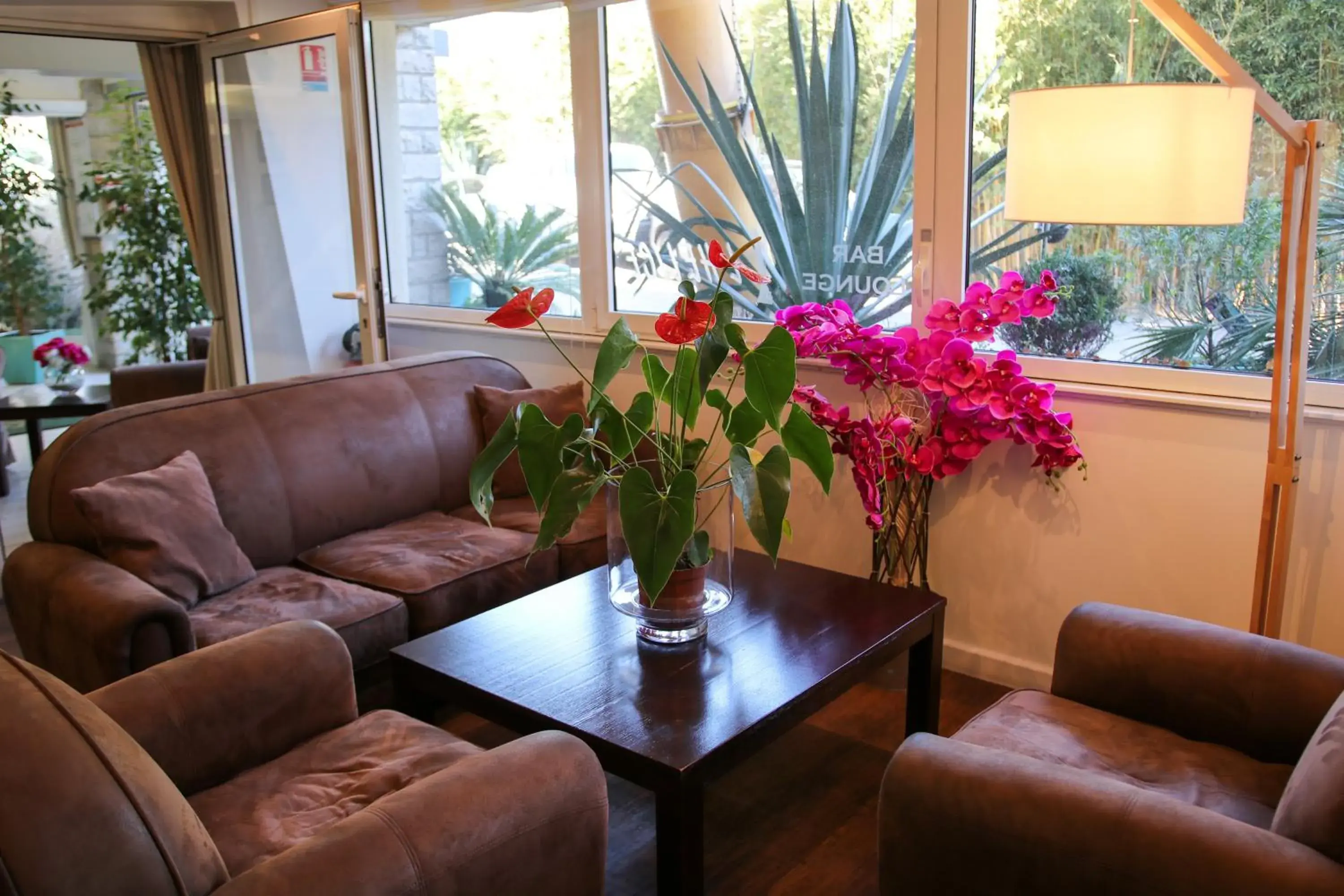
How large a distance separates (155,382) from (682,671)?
11.8 feet

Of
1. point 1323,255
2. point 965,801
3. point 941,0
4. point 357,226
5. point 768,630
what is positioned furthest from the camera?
point 357,226

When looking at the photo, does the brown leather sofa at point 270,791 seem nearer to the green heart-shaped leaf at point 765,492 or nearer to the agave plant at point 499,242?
the green heart-shaped leaf at point 765,492

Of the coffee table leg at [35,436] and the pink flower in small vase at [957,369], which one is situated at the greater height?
the pink flower in small vase at [957,369]

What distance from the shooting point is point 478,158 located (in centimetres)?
448

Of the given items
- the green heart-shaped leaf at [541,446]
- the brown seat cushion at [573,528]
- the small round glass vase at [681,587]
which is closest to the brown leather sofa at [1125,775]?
the small round glass vase at [681,587]

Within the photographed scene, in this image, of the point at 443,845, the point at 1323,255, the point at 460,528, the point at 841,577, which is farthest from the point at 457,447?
the point at 1323,255

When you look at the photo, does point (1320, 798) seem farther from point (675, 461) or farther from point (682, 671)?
point (675, 461)

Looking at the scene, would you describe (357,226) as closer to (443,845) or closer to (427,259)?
→ (427,259)

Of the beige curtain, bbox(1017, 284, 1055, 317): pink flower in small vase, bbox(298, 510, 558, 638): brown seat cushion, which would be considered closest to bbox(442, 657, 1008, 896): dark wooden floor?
bbox(298, 510, 558, 638): brown seat cushion

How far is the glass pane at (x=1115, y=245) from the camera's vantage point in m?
2.77

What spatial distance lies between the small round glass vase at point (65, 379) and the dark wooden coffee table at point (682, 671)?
8.33 feet

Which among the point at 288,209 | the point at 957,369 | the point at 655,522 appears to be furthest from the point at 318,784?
the point at 288,209

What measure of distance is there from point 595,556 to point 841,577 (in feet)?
2.80

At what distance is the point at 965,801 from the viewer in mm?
1718
